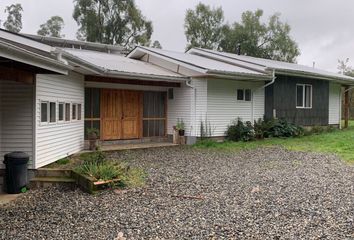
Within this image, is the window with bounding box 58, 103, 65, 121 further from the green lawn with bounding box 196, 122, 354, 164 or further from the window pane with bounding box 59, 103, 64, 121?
the green lawn with bounding box 196, 122, 354, 164

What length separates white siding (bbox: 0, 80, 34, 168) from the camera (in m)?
7.70

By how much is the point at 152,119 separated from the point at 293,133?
6559 mm

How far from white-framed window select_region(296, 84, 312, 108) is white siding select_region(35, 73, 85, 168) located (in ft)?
35.9

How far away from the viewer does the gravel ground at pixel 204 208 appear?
459 centimetres

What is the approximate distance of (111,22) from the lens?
34.5 meters

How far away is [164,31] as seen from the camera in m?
40.9

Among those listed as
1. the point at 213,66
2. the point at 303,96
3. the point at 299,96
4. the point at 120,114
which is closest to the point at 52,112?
the point at 120,114

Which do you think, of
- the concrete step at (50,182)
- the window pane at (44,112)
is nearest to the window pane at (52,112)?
the window pane at (44,112)

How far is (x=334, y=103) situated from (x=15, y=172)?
18.2 meters

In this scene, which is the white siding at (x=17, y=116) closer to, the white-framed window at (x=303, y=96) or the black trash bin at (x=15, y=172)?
the black trash bin at (x=15, y=172)

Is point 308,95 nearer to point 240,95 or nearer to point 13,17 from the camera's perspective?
point 240,95

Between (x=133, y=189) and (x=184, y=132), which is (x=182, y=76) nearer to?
(x=184, y=132)

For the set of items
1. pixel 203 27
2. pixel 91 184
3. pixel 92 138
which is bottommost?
pixel 91 184

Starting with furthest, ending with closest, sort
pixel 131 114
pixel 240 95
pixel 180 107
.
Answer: pixel 240 95, pixel 180 107, pixel 131 114
